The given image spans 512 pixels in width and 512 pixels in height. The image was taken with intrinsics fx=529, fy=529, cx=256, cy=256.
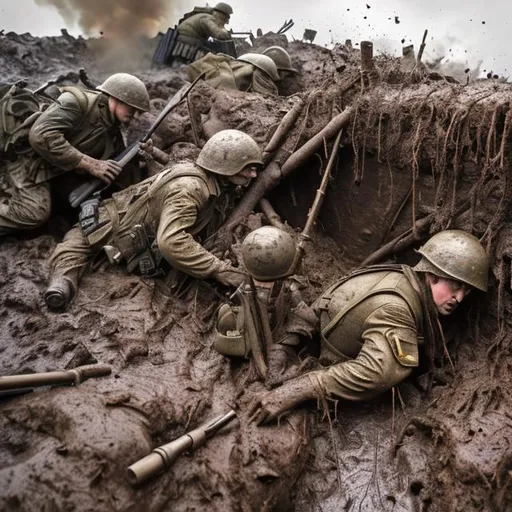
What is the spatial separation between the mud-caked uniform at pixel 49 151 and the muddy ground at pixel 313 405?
327mm

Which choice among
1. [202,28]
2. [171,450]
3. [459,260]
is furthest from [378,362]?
[202,28]

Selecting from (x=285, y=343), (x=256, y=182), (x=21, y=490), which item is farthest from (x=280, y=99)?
(x=21, y=490)

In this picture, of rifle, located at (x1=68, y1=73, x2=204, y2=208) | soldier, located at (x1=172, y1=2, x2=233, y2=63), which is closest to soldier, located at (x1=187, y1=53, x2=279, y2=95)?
rifle, located at (x1=68, y1=73, x2=204, y2=208)

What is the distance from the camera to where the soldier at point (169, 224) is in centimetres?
518

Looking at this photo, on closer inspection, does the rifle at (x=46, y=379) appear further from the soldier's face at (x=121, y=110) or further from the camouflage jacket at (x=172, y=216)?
the soldier's face at (x=121, y=110)

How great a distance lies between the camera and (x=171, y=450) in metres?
3.45

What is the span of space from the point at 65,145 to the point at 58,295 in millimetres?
1904

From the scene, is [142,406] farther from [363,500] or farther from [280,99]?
[280,99]

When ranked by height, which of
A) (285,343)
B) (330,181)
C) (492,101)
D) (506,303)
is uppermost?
(492,101)

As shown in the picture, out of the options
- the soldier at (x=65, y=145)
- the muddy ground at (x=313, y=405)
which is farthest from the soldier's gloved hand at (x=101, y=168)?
the muddy ground at (x=313, y=405)

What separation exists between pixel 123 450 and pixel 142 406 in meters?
0.48

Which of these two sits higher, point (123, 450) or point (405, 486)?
point (123, 450)

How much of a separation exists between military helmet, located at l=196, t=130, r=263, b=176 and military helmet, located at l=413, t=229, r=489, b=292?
2.14 m

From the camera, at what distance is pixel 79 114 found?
6219 millimetres
